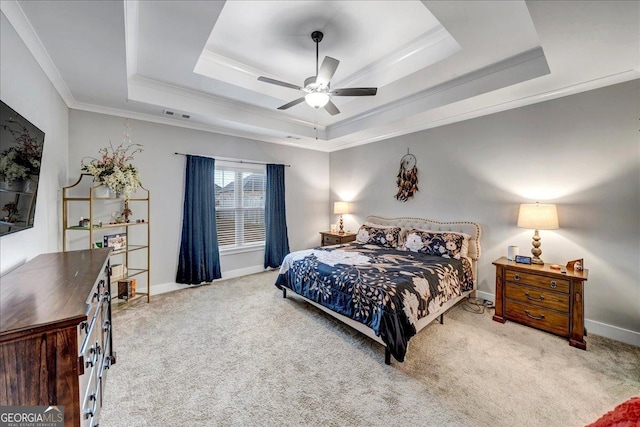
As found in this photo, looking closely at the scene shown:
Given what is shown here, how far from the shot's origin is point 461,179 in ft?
12.5

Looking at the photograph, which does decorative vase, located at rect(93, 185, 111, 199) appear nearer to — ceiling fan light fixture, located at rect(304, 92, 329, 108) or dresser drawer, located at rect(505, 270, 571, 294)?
ceiling fan light fixture, located at rect(304, 92, 329, 108)

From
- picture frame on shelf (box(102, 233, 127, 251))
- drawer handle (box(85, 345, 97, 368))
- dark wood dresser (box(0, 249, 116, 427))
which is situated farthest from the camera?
picture frame on shelf (box(102, 233, 127, 251))

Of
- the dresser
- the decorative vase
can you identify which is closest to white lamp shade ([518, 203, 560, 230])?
the dresser

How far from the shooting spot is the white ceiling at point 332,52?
6.01 feet

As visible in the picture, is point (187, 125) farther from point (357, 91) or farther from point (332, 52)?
point (357, 91)

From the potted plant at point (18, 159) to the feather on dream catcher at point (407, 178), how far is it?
4.36m

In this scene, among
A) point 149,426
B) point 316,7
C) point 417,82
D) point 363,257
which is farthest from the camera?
point 363,257

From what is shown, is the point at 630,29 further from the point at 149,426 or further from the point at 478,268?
the point at 149,426

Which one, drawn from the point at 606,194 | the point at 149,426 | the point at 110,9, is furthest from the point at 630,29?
the point at 149,426

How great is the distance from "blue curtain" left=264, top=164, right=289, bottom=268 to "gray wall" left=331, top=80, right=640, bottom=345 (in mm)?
2562

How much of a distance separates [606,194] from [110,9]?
15.0ft

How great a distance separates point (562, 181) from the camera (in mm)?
2951

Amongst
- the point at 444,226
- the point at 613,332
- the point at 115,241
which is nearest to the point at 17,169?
the point at 115,241

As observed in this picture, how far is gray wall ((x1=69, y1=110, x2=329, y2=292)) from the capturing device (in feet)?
10.8
